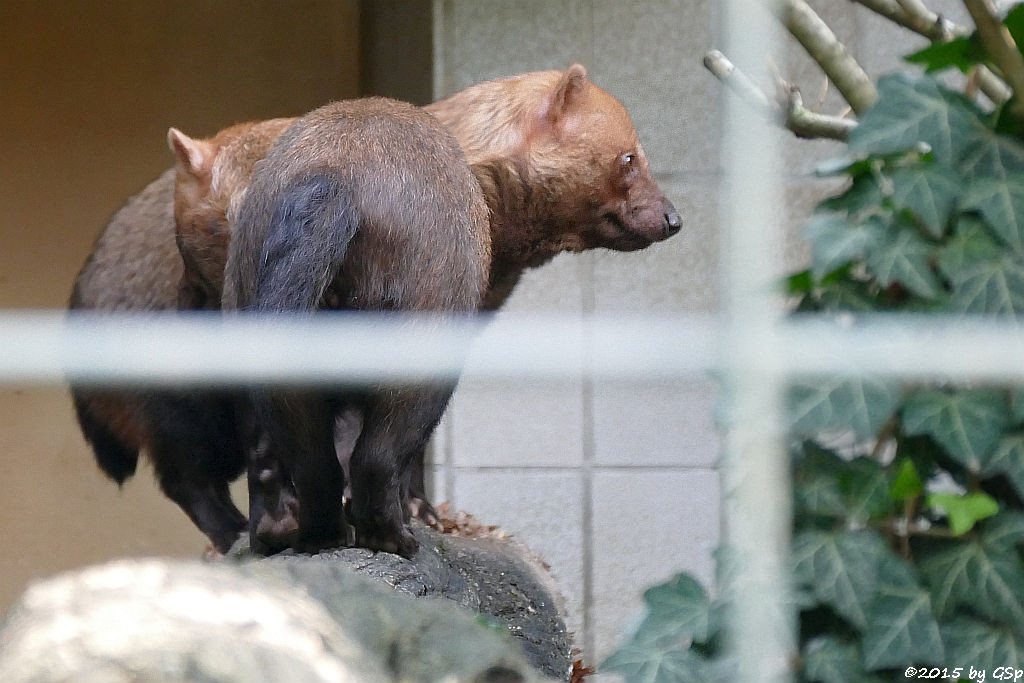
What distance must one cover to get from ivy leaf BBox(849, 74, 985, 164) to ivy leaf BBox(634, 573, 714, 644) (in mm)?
719

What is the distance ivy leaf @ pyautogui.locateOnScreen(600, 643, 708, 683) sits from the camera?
1811 mm

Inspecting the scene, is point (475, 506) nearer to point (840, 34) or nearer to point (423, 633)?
point (840, 34)

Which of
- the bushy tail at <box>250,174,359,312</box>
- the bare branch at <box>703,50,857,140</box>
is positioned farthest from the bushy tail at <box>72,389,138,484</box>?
the bare branch at <box>703,50,857,140</box>

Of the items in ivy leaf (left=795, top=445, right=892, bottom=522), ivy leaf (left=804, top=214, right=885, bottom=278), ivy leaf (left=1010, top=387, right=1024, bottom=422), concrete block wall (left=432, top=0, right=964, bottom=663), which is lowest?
concrete block wall (left=432, top=0, right=964, bottom=663)

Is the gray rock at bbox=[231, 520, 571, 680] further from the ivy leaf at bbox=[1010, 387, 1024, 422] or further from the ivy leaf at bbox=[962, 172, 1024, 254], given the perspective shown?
the ivy leaf at bbox=[962, 172, 1024, 254]

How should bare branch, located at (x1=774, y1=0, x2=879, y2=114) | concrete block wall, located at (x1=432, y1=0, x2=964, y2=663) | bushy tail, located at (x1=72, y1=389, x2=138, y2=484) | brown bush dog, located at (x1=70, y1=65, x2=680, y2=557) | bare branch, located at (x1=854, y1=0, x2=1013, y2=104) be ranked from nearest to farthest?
1. bare branch, located at (x1=854, y1=0, x2=1013, y2=104)
2. bare branch, located at (x1=774, y1=0, x2=879, y2=114)
3. brown bush dog, located at (x1=70, y1=65, x2=680, y2=557)
4. bushy tail, located at (x1=72, y1=389, x2=138, y2=484)
5. concrete block wall, located at (x1=432, y1=0, x2=964, y2=663)

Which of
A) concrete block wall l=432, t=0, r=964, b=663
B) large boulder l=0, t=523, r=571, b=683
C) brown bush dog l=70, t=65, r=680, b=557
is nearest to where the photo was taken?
large boulder l=0, t=523, r=571, b=683

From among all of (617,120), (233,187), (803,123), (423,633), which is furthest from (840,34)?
(423,633)

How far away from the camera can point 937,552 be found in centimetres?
183

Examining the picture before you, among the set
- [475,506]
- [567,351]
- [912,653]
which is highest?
[567,351]

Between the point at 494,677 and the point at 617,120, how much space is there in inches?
63.4

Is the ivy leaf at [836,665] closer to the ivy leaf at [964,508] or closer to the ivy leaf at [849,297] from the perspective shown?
the ivy leaf at [964,508]

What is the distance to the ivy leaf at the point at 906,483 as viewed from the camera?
5.92 ft

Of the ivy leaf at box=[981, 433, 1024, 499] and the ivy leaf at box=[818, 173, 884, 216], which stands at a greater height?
the ivy leaf at box=[818, 173, 884, 216]
